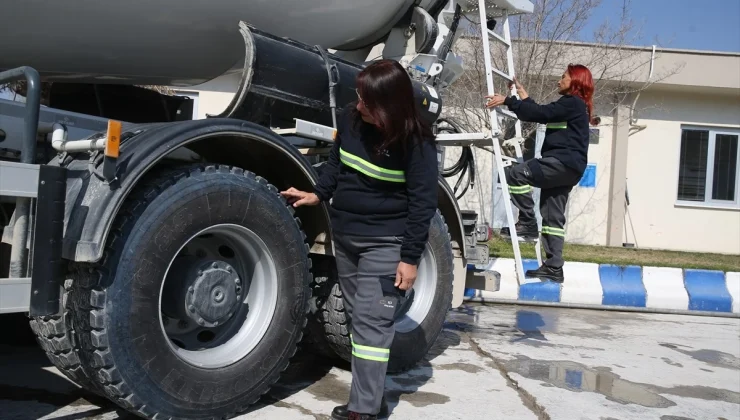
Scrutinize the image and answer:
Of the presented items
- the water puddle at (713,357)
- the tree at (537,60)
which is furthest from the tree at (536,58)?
the water puddle at (713,357)

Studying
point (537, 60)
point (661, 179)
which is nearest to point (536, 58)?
point (537, 60)

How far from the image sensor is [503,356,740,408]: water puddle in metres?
4.12

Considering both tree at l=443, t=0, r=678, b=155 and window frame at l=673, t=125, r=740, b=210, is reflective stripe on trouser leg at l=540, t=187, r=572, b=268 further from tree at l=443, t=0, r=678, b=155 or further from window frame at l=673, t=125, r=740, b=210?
window frame at l=673, t=125, r=740, b=210

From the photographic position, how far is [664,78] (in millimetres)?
12680

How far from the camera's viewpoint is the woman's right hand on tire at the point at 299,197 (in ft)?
10.7

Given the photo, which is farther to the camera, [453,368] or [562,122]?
[562,122]

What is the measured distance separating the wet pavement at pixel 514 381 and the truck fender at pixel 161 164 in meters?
1.03

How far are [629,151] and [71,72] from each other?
12419 mm

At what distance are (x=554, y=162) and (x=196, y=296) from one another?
298cm

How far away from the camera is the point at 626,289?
8148 mm

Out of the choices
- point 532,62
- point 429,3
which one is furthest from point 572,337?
point 532,62

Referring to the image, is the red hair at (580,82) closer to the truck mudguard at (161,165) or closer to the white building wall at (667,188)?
the truck mudguard at (161,165)

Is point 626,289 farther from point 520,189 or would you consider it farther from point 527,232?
point 520,189

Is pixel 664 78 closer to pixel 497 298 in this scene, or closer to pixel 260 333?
pixel 497 298
